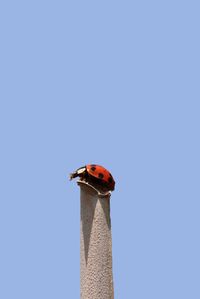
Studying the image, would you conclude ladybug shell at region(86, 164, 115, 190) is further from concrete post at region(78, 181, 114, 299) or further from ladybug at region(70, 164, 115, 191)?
concrete post at region(78, 181, 114, 299)

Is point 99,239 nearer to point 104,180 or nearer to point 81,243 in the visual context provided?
point 81,243

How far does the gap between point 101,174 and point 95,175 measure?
0.06 metres

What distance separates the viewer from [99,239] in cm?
541

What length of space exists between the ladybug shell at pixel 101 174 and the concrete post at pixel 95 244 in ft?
0.34

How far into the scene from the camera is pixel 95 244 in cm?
539

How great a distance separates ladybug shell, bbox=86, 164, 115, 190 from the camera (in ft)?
17.7

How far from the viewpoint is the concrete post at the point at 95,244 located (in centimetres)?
540

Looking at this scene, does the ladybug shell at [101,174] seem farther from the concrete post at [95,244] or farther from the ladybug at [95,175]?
the concrete post at [95,244]

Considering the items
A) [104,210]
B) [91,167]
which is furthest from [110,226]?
[91,167]

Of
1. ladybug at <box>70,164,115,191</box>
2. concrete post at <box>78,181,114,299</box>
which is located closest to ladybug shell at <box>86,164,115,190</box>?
ladybug at <box>70,164,115,191</box>

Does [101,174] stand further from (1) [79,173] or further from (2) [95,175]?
(1) [79,173]

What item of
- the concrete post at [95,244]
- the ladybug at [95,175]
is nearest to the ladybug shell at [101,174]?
the ladybug at [95,175]

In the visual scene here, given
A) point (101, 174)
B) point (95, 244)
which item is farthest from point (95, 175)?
point (95, 244)

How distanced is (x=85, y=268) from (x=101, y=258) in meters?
0.18
